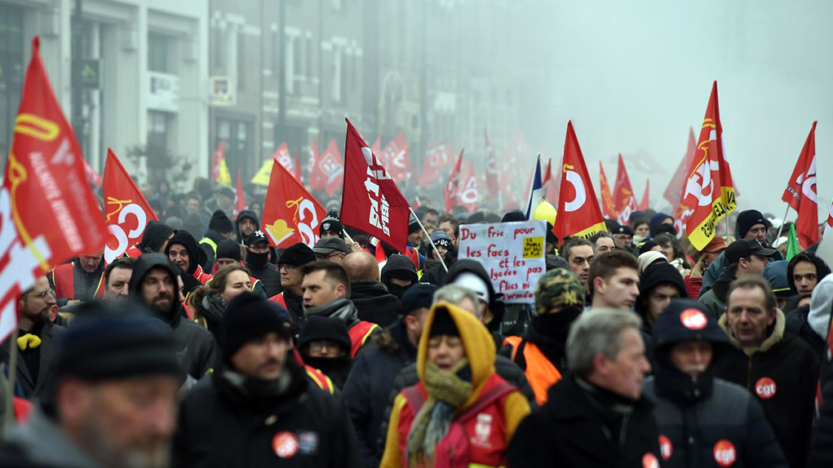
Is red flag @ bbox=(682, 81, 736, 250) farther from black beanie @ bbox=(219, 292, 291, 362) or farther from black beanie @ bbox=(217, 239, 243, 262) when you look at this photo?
black beanie @ bbox=(219, 292, 291, 362)

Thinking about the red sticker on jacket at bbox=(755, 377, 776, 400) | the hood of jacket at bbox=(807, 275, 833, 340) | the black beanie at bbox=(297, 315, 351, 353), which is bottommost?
the red sticker on jacket at bbox=(755, 377, 776, 400)

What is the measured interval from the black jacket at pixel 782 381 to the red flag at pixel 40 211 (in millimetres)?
2787

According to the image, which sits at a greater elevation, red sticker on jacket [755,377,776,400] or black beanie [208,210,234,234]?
red sticker on jacket [755,377,776,400]

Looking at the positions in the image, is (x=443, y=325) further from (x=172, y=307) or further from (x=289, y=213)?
(x=289, y=213)

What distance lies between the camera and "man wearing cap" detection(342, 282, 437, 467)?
546 cm

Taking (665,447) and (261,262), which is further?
(261,262)

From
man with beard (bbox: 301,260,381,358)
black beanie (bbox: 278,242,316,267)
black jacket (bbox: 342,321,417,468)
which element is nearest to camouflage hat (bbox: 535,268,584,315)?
black jacket (bbox: 342,321,417,468)

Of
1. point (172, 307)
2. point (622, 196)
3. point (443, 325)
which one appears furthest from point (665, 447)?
point (622, 196)

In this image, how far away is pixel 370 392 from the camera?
5496mm

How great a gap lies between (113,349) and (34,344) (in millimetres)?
3888

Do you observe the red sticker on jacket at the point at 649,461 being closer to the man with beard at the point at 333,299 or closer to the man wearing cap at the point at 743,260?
the man with beard at the point at 333,299

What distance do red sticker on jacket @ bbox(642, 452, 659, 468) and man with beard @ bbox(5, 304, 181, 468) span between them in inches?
77.4

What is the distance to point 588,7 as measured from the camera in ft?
226

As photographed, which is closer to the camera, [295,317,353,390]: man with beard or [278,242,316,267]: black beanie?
[295,317,353,390]: man with beard
